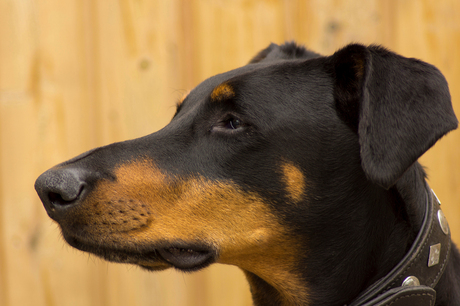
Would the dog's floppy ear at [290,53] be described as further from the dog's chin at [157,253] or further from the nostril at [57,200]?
the nostril at [57,200]

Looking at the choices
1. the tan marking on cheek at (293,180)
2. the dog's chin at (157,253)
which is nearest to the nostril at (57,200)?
the dog's chin at (157,253)

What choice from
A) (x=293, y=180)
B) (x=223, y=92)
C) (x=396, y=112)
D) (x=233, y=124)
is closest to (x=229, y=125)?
(x=233, y=124)

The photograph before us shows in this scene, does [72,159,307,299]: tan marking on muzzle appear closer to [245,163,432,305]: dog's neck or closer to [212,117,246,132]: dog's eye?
[245,163,432,305]: dog's neck

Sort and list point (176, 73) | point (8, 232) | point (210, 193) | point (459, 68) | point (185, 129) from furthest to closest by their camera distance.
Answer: point (459, 68)
point (176, 73)
point (8, 232)
point (185, 129)
point (210, 193)

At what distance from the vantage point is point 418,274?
6.16 ft

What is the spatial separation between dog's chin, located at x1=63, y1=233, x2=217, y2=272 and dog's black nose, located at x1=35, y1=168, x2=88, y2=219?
149mm

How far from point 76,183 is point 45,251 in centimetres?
166

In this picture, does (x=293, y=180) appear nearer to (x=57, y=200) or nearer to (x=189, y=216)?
(x=189, y=216)

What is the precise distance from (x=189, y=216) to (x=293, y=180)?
48cm

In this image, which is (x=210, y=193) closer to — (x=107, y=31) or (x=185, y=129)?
(x=185, y=129)

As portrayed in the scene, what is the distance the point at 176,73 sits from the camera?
132 inches

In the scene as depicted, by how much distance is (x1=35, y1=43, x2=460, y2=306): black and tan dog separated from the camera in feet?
5.95

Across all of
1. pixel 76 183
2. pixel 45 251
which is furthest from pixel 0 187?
pixel 76 183

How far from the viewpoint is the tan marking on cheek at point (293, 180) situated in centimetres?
199
